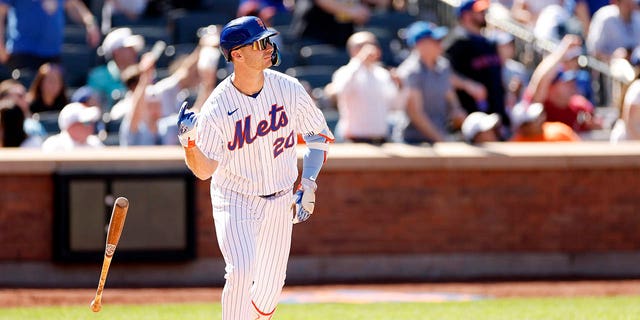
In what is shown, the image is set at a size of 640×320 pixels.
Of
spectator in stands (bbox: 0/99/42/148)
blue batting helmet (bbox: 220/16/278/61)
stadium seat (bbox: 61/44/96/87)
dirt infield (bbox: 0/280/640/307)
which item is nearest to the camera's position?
blue batting helmet (bbox: 220/16/278/61)

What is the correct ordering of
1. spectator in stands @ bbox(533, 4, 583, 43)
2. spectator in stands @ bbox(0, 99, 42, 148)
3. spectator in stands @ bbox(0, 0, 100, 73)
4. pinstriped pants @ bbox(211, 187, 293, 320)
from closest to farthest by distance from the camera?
pinstriped pants @ bbox(211, 187, 293, 320)
spectator in stands @ bbox(0, 99, 42, 148)
spectator in stands @ bbox(0, 0, 100, 73)
spectator in stands @ bbox(533, 4, 583, 43)

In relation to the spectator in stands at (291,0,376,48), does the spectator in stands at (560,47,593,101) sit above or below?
below

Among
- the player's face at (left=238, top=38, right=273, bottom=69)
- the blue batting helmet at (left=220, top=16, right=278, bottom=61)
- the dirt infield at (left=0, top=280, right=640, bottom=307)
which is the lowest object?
the dirt infield at (left=0, top=280, right=640, bottom=307)

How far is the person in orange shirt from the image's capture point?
1166cm

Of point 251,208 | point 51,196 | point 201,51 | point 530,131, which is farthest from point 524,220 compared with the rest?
point 251,208

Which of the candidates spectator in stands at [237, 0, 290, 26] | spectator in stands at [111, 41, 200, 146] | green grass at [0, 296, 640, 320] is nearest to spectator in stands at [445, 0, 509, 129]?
spectator in stands at [237, 0, 290, 26]

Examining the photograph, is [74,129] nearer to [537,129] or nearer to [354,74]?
[354,74]

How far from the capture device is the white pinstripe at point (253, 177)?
20.2 feet

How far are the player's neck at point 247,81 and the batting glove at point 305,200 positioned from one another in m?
0.53

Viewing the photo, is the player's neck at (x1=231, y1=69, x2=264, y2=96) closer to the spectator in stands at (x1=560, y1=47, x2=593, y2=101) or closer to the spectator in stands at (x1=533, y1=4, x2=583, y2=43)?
the spectator in stands at (x1=560, y1=47, x2=593, y2=101)

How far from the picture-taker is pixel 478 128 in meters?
11.3

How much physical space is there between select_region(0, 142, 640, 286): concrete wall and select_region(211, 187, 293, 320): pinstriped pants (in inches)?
169

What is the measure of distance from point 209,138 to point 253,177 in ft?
1.01

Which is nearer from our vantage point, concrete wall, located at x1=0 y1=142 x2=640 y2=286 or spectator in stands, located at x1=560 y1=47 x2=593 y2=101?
concrete wall, located at x1=0 y1=142 x2=640 y2=286
